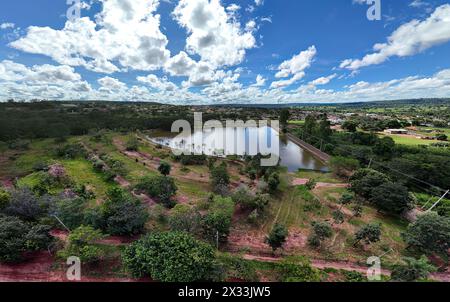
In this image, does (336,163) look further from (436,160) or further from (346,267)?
(346,267)

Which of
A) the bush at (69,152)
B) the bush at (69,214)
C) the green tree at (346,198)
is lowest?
the green tree at (346,198)

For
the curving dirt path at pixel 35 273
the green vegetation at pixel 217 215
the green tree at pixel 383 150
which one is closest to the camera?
the curving dirt path at pixel 35 273

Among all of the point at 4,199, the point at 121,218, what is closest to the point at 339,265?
the point at 121,218

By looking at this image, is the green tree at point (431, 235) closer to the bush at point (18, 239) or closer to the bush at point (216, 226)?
the bush at point (216, 226)

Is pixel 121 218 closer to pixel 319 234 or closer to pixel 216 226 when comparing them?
pixel 216 226

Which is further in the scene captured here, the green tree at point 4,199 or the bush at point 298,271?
the green tree at point 4,199

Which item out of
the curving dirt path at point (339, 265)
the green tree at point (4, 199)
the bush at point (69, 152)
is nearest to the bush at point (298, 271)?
the curving dirt path at point (339, 265)
